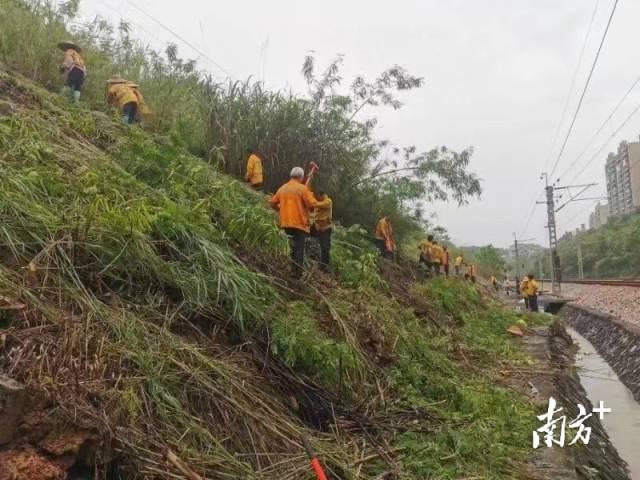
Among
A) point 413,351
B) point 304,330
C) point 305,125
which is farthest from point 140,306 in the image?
point 305,125

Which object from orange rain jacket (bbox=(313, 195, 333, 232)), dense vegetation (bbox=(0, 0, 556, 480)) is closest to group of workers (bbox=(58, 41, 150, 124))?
dense vegetation (bbox=(0, 0, 556, 480))

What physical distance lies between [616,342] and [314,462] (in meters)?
13.0

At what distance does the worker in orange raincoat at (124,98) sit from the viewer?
8.83 m

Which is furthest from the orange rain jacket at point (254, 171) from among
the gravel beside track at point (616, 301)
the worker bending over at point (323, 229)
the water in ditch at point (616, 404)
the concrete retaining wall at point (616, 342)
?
the gravel beside track at point (616, 301)

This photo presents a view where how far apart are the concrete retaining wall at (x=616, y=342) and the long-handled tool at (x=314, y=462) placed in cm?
879

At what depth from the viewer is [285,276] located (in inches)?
227

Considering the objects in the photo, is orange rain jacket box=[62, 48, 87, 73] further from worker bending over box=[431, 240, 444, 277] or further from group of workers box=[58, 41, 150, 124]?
worker bending over box=[431, 240, 444, 277]

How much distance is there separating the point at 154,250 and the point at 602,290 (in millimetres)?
26224

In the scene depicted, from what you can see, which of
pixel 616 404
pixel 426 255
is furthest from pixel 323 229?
pixel 426 255

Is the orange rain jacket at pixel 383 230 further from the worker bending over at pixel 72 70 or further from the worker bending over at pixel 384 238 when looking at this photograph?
the worker bending over at pixel 72 70

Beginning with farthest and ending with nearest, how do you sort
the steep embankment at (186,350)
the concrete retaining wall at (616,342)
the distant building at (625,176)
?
the distant building at (625,176)
the concrete retaining wall at (616,342)
the steep embankment at (186,350)

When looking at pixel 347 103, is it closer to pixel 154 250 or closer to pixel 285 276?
pixel 285 276

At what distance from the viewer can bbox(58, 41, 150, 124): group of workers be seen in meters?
8.80

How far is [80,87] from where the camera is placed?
918cm
